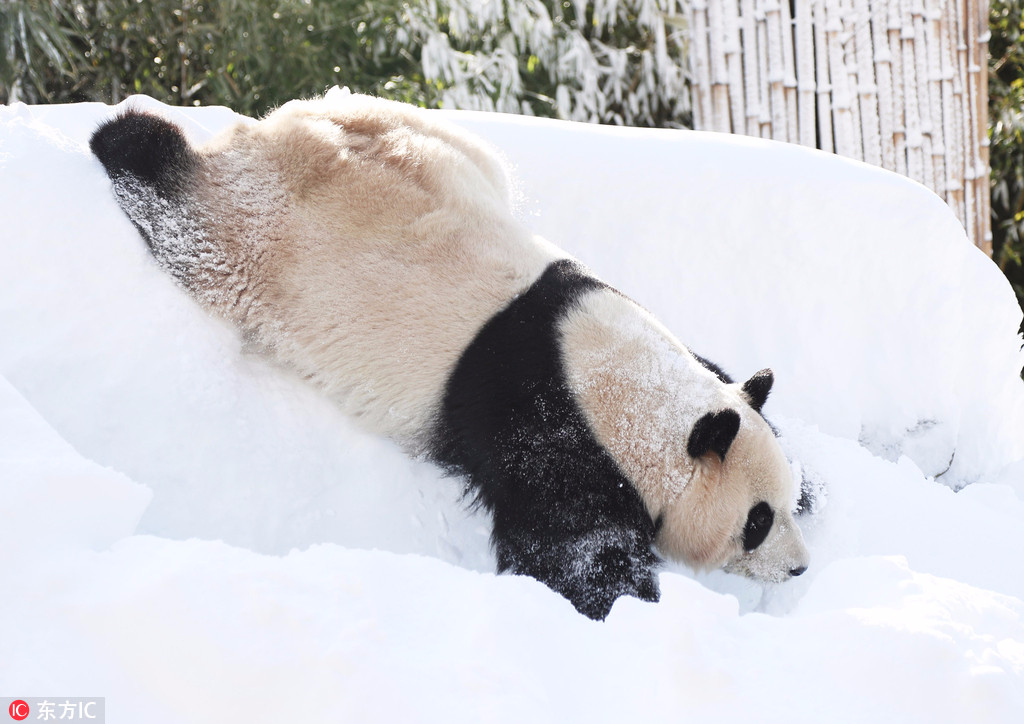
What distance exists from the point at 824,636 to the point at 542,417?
68cm

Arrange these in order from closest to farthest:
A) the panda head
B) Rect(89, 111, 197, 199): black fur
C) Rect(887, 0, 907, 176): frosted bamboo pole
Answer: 1. the panda head
2. Rect(89, 111, 197, 199): black fur
3. Rect(887, 0, 907, 176): frosted bamboo pole

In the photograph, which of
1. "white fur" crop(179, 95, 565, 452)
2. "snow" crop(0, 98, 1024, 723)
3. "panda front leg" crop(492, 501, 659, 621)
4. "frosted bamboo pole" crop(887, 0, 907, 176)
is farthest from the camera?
"frosted bamboo pole" crop(887, 0, 907, 176)

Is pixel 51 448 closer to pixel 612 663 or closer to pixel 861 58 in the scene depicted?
pixel 612 663

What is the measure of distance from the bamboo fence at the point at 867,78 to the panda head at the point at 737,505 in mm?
3154

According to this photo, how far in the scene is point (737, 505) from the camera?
1.80 metres

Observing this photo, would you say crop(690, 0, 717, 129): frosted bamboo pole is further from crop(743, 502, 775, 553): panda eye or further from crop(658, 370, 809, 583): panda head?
crop(743, 502, 775, 553): panda eye

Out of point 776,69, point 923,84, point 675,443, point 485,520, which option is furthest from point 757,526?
point 923,84

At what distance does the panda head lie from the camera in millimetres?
1747

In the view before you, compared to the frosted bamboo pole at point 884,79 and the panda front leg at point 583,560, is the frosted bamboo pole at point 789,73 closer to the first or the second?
the frosted bamboo pole at point 884,79

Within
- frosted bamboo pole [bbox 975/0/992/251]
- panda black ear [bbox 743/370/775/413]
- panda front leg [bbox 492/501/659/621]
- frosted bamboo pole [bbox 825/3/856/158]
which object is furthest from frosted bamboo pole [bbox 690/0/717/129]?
panda front leg [bbox 492/501/659/621]

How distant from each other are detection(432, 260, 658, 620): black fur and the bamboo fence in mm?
3196

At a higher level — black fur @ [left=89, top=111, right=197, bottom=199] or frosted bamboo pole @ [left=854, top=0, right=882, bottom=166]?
black fur @ [left=89, top=111, right=197, bottom=199]

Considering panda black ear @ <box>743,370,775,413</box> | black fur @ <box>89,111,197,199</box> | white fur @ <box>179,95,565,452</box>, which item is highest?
black fur @ <box>89,111,197,199</box>

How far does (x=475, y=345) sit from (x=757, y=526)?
26.6 inches
